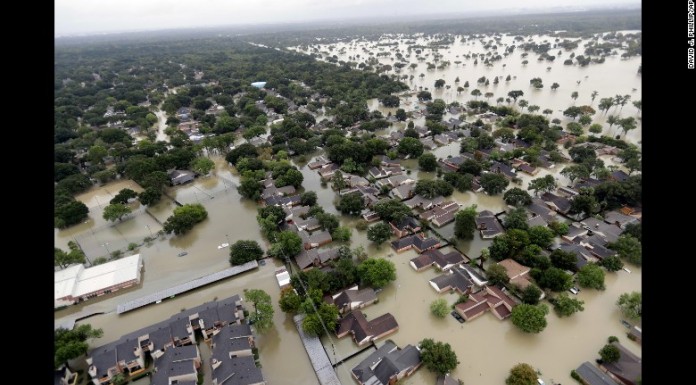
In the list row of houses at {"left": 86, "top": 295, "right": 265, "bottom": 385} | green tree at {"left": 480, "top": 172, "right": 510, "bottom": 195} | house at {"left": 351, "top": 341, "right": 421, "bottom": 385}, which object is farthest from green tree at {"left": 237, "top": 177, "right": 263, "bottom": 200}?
green tree at {"left": 480, "top": 172, "right": 510, "bottom": 195}

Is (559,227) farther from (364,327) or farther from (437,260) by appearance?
(364,327)

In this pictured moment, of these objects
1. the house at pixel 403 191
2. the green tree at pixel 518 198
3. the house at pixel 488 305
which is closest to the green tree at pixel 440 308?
the house at pixel 488 305

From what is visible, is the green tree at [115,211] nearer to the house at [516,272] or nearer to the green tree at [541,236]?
the house at [516,272]

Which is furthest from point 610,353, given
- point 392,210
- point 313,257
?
point 313,257

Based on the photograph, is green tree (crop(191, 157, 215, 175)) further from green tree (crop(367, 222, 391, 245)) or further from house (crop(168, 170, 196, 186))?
green tree (crop(367, 222, 391, 245))

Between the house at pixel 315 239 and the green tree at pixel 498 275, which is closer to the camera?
the green tree at pixel 498 275

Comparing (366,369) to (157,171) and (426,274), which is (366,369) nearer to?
(426,274)
